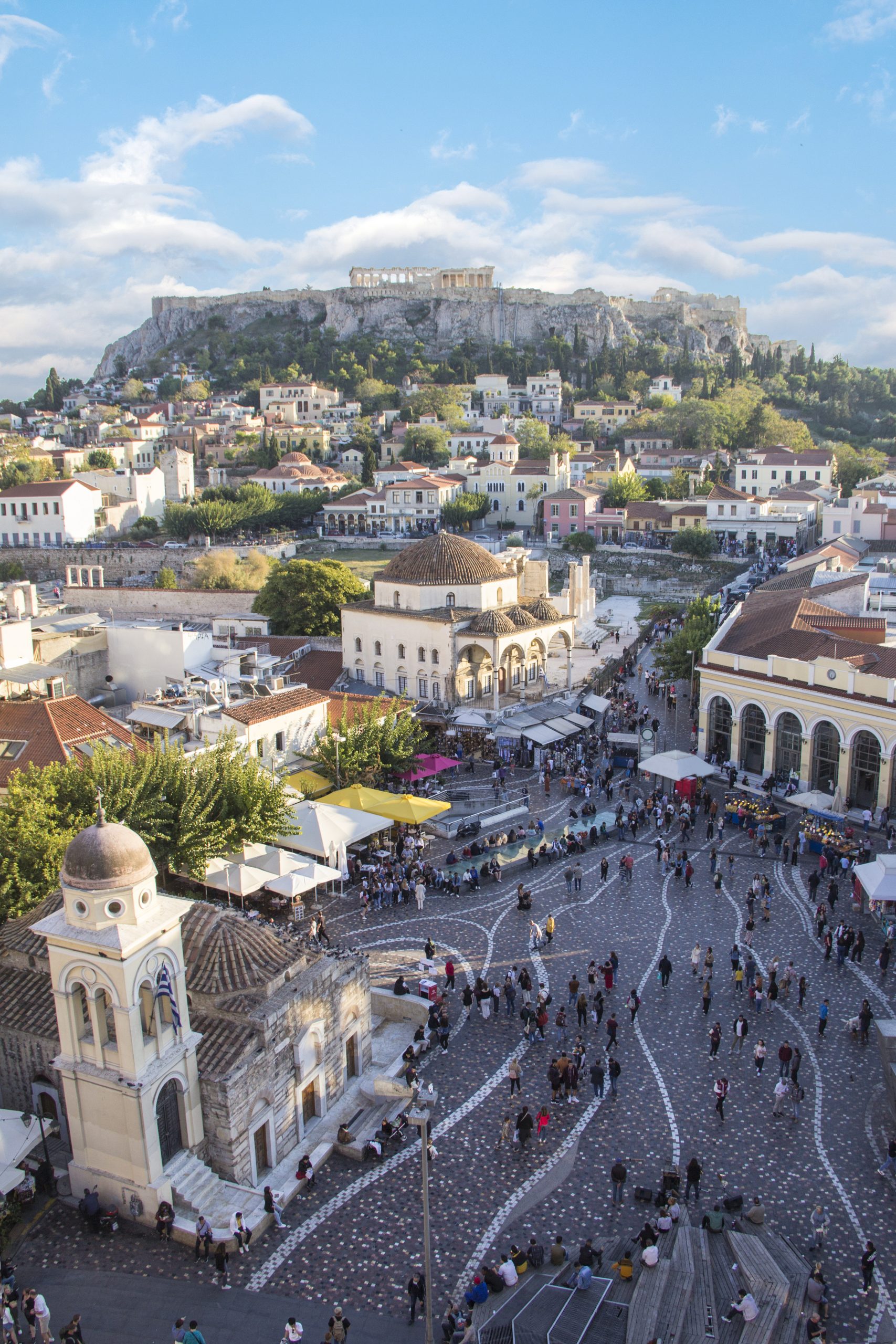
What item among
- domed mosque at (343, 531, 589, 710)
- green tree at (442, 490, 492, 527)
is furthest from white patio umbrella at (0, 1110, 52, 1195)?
green tree at (442, 490, 492, 527)

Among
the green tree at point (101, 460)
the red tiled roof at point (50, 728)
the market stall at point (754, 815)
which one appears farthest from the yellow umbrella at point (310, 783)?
the green tree at point (101, 460)

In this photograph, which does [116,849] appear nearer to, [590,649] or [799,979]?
[799,979]

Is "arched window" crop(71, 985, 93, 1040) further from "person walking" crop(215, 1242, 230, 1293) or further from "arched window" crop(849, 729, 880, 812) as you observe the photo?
"arched window" crop(849, 729, 880, 812)

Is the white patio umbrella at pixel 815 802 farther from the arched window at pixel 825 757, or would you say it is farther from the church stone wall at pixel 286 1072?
the church stone wall at pixel 286 1072

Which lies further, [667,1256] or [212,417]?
[212,417]

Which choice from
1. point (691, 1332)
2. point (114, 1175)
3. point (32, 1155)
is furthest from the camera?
point (32, 1155)

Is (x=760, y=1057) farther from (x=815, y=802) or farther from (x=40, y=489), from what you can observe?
(x=40, y=489)

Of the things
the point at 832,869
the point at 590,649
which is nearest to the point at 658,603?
the point at 590,649
